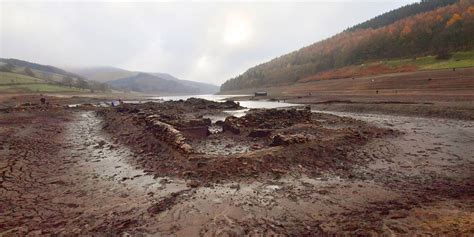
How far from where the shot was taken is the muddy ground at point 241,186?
21.0ft

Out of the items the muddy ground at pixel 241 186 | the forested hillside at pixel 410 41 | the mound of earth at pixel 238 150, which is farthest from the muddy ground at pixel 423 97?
the forested hillside at pixel 410 41

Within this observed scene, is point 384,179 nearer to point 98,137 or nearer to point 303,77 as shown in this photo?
point 98,137

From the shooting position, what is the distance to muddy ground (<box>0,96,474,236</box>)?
641 cm

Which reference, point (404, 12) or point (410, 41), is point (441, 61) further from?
point (404, 12)

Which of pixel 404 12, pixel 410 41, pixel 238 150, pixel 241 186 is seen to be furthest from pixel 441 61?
→ pixel 404 12

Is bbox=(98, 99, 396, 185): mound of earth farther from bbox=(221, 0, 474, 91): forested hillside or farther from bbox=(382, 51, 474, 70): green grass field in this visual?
bbox=(221, 0, 474, 91): forested hillside

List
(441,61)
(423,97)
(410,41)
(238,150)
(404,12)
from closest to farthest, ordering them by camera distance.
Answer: (238,150) → (423,97) → (441,61) → (410,41) → (404,12)

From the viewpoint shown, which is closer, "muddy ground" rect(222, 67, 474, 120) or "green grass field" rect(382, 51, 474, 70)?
"muddy ground" rect(222, 67, 474, 120)

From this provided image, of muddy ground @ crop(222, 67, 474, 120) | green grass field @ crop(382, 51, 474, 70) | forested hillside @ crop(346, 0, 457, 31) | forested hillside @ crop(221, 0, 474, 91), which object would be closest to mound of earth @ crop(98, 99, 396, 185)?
muddy ground @ crop(222, 67, 474, 120)

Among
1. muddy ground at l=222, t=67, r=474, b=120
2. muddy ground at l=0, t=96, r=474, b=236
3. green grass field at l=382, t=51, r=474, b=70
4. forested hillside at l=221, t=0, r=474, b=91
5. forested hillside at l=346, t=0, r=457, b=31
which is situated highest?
forested hillside at l=346, t=0, r=457, b=31

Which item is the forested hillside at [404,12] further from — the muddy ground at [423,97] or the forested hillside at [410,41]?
the muddy ground at [423,97]

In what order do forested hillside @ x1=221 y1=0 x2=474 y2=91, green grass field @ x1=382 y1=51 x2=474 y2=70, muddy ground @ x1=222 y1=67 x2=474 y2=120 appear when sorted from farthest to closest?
forested hillside @ x1=221 y1=0 x2=474 y2=91 < green grass field @ x1=382 y1=51 x2=474 y2=70 < muddy ground @ x1=222 y1=67 x2=474 y2=120

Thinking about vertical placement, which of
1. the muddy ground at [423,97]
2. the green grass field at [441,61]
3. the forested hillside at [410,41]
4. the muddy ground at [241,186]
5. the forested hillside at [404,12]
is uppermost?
the forested hillside at [404,12]

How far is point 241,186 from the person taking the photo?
8.83 metres
